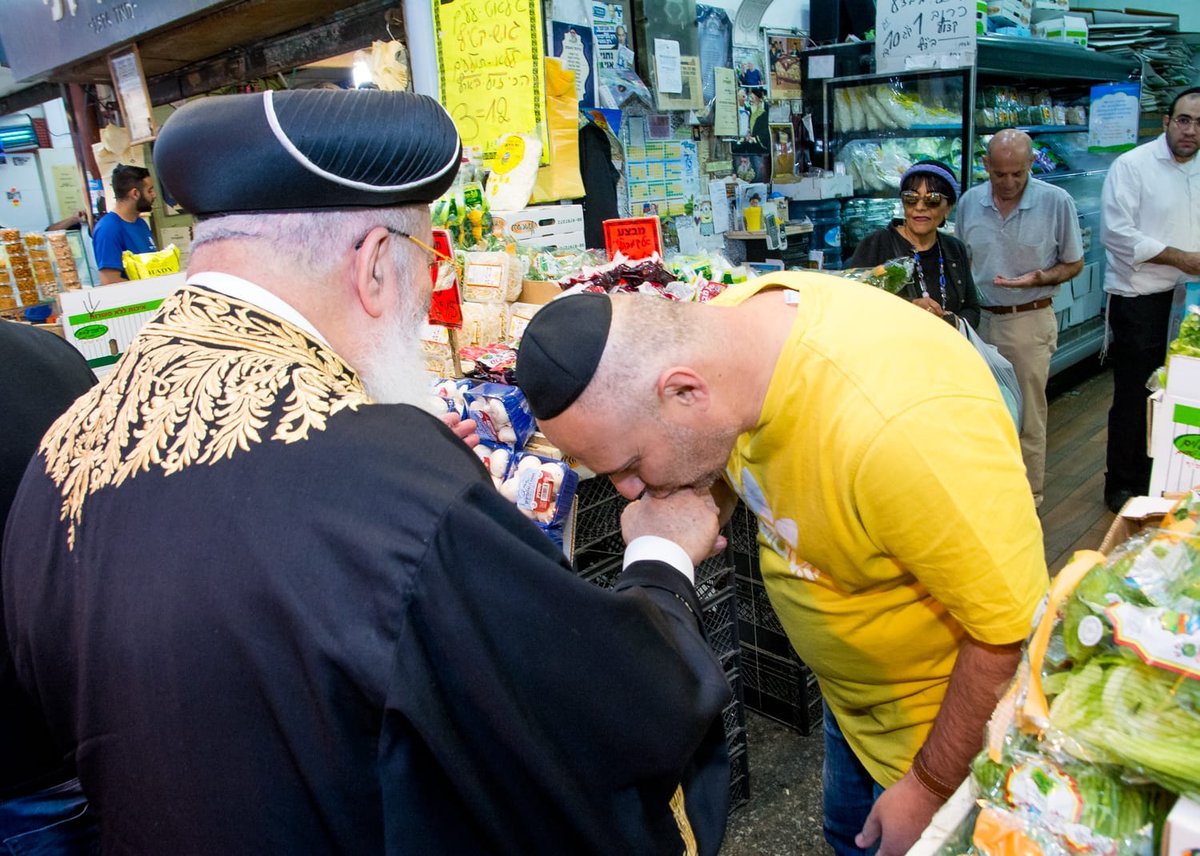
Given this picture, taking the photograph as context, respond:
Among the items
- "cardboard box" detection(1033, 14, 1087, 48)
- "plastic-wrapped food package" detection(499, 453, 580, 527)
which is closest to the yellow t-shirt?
"plastic-wrapped food package" detection(499, 453, 580, 527)

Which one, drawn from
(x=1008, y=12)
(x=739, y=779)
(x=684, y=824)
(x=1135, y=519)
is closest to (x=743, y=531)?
(x=739, y=779)

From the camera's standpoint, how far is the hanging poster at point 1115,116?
671 centimetres

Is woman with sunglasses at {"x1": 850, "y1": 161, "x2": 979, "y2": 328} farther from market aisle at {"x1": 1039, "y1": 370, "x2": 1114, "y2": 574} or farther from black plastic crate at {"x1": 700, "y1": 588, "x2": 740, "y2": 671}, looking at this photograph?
black plastic crate at {"x1": 700, "y1": 588, "x2": 740, "y2": 671}

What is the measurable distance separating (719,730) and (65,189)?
1333 centimetres

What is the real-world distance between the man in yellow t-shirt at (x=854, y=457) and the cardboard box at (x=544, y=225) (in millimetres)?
1563

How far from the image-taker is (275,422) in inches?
32.8

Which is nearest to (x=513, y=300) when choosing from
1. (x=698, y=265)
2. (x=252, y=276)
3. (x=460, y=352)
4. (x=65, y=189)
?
(x=460, y=352)

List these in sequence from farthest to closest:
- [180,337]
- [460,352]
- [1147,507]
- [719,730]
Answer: [460,352]
[1147,507]
[719,730]
[180,337]

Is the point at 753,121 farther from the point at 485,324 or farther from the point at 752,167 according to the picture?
the point at 485,324

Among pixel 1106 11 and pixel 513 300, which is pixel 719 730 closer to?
pixel 513 300

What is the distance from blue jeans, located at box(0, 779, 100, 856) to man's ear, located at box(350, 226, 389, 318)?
1.13 metres

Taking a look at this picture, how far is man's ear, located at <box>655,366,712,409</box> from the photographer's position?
1.30 metres

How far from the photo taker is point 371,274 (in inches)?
43.0

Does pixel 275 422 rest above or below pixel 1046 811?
above
